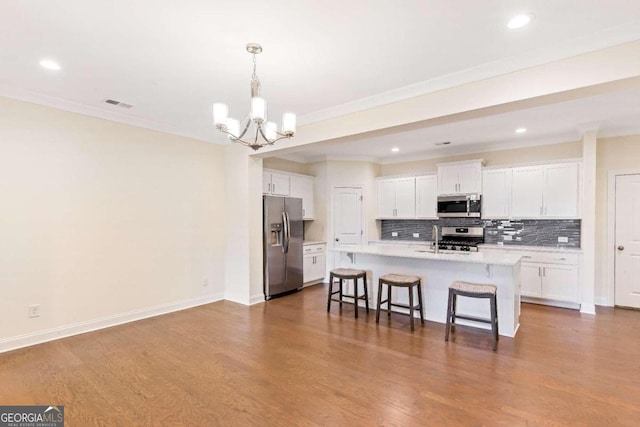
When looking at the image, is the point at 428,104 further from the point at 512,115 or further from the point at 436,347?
the point at 436,347

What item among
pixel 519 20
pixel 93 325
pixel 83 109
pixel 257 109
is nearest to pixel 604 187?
pixel 519 20

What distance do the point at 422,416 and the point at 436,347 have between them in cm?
126

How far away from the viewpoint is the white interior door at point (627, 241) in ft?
15.5

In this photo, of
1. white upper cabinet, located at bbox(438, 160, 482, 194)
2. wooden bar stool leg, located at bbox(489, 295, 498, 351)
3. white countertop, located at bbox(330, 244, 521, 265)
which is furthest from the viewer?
white upper cabinet, located at bbox(438, 160, 482, 194)

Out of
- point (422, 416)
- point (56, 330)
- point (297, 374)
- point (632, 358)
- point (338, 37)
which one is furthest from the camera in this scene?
point (56, 330)

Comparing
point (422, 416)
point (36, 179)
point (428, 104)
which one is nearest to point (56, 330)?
point (36, 179)

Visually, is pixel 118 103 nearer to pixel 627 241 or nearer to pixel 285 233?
pixel 285 233

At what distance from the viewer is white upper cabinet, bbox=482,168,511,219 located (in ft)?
18.0

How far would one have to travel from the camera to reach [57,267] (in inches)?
144

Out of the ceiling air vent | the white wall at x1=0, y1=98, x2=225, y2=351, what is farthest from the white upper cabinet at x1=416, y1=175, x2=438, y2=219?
Result: the ceiling air vent

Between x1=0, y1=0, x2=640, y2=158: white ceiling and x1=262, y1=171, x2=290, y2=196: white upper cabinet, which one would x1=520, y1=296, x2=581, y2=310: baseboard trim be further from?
x1=262, y1=171, x2=290, y2=196: white upper cabinet

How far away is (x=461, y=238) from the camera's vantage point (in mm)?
6027

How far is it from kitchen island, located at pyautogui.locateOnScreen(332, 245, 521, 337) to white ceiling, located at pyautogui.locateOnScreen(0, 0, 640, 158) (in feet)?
6.63


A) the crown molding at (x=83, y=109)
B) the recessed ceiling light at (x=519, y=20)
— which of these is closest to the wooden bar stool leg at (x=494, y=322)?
the recessed ceiling light at (x=519, y=20)
